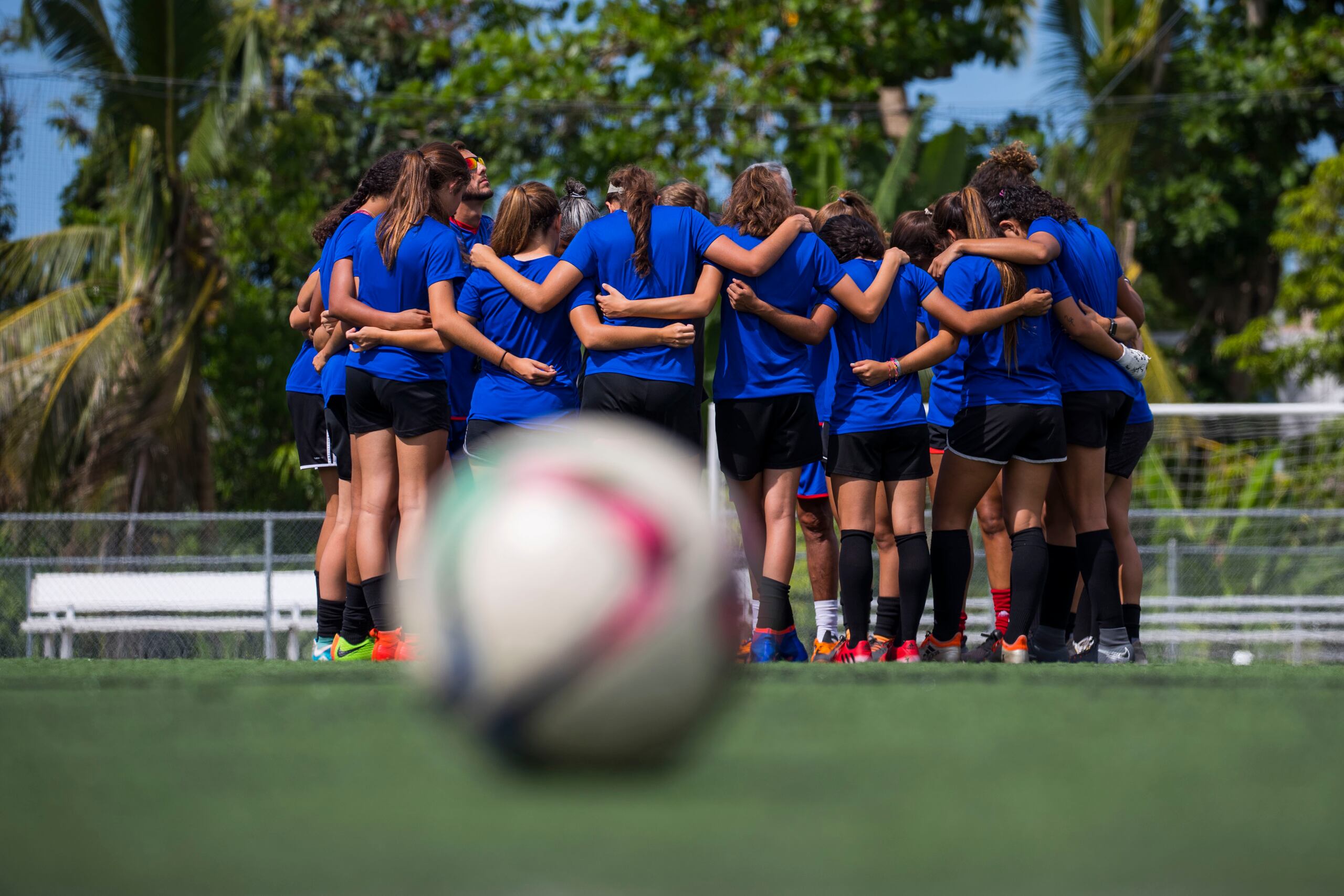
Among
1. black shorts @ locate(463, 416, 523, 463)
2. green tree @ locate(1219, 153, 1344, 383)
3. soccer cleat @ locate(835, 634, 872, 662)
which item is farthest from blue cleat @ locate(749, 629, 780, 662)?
green tree @ locate(1219, 153, 1344, 383)

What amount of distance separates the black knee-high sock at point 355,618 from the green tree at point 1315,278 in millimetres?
13653

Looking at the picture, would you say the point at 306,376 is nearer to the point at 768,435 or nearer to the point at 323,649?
the point at 323,649

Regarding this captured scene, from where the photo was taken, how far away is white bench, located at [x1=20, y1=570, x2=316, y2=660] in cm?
997

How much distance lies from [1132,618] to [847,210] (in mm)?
2373

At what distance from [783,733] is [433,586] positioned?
1025 mm

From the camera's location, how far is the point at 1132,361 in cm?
611

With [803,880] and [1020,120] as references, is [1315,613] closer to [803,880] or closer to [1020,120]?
[1020,120]

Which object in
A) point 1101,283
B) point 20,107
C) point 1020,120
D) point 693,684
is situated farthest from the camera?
point 1020,120

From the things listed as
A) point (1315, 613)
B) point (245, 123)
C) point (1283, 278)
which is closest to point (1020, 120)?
point (1283, 278)

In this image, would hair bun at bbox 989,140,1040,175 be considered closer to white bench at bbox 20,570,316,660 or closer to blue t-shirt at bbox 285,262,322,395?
blue t-shirt at bbox 285,262,322,395

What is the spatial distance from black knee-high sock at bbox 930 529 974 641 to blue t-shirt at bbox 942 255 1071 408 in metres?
0.59

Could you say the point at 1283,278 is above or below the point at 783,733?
above

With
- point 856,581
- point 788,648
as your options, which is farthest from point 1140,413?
point 788,648

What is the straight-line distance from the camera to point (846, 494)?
19.6ft
